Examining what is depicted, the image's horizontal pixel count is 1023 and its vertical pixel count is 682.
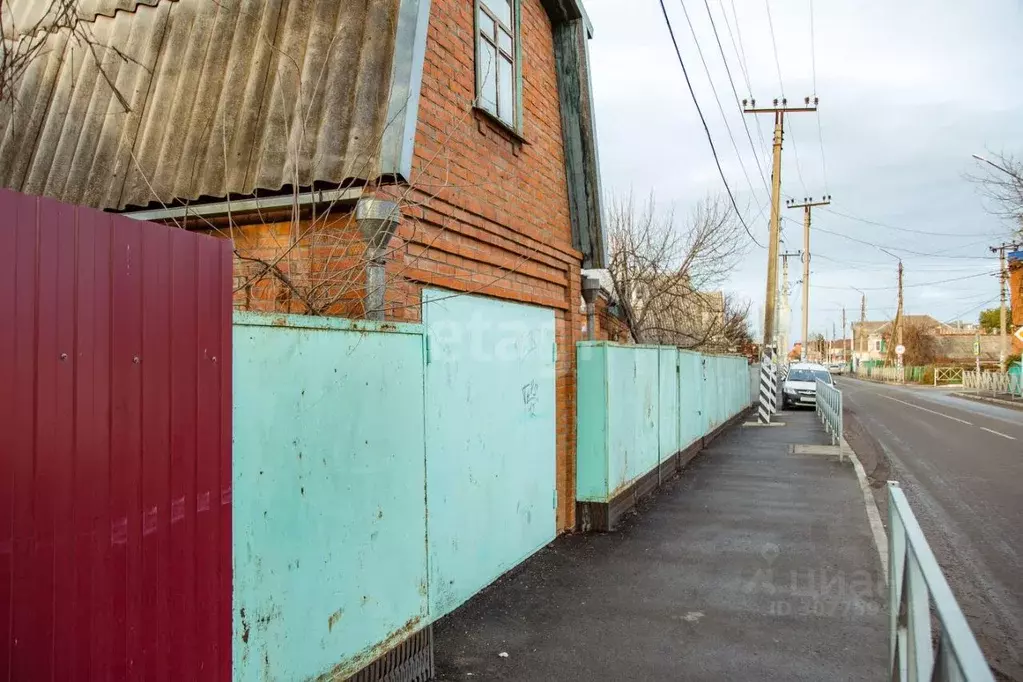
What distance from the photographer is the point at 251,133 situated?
4938 millimetres

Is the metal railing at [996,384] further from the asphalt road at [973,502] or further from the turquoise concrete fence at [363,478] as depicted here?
the turquoise concrete fence at [363,478]

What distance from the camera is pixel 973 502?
9.77m

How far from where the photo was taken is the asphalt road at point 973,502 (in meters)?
5.51

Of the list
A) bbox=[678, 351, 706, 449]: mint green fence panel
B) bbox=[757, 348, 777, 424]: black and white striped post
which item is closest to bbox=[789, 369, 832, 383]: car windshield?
bbox=[757, 348, 777, 424]: black and white striped post

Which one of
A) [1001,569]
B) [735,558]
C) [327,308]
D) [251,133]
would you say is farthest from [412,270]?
[1001,569]

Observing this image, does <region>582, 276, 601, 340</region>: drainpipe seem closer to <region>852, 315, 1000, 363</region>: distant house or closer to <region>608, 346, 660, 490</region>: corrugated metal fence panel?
<region>608, 346, 660, 490</region>: corrugated metal fence panel

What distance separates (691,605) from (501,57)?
471cm

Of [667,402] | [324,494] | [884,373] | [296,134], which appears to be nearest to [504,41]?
[296,134]

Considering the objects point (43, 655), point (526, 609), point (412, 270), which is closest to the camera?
point (43, 655)

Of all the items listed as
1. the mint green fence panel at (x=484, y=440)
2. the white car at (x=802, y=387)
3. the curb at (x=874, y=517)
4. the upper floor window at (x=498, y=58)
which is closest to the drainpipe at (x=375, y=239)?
the mint green fence panel at (x=484, y=440)

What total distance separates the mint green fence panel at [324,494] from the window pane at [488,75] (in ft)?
8.47

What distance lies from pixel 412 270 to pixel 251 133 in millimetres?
A: 1352

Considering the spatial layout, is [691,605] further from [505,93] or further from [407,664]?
[505,93]

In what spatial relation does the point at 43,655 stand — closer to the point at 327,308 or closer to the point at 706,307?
the point at 327,308
